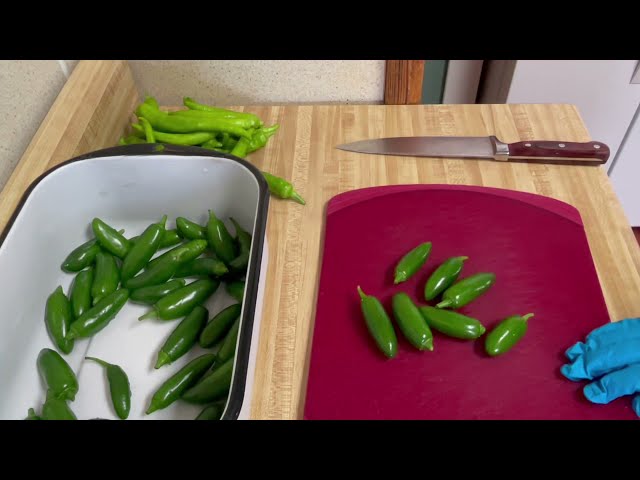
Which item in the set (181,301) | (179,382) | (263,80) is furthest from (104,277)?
(263,80)

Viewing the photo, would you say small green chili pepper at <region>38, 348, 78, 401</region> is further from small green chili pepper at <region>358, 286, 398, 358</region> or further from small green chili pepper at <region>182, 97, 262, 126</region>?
small green chili pepper at <region>182, 97, 262, 126</region>

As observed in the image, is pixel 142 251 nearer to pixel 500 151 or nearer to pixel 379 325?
pixel 379 325

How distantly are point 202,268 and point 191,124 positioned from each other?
1.26 ft

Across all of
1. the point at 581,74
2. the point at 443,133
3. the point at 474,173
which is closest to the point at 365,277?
the point at 474,173

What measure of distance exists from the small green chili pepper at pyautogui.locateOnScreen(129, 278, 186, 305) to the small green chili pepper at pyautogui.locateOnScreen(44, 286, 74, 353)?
0.11 m

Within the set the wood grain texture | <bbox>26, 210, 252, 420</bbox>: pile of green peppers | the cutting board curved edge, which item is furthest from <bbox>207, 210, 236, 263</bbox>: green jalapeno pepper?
the wood grain texture

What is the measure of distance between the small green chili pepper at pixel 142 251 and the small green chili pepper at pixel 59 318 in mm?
106

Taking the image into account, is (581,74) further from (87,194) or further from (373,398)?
(87,194)

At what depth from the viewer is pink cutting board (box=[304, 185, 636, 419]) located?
808 millimetres

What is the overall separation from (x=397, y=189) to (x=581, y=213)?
359 millimetres

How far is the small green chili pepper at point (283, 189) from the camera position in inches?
42.1
